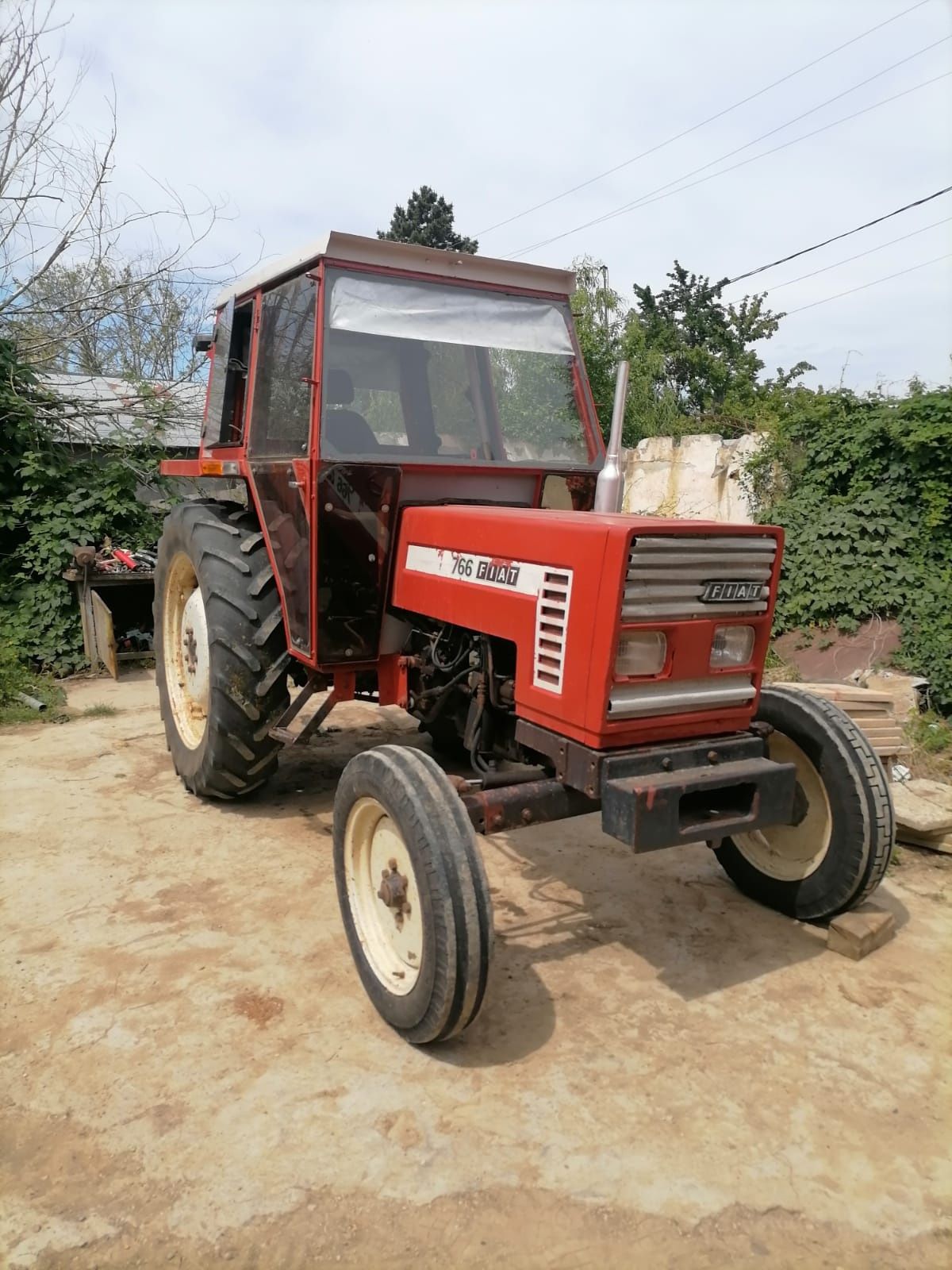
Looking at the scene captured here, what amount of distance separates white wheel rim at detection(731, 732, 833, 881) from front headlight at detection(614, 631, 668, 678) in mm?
962

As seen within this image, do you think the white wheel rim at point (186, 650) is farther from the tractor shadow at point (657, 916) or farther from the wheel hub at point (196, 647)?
the tractor shadow at point (657, 916)

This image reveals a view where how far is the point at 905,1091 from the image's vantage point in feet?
8.42

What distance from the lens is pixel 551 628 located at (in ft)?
9.12

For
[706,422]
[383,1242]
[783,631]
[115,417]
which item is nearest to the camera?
[383,1242]

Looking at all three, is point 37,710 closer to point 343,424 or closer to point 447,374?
point 343,424

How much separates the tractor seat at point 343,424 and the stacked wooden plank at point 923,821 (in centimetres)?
294

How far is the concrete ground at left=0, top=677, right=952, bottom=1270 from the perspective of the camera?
2066 mm

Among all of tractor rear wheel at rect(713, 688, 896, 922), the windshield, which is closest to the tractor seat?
the windshield

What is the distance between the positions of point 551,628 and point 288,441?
1707 mm

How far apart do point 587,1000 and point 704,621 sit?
1337 mm

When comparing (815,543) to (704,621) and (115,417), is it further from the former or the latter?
(115,417)

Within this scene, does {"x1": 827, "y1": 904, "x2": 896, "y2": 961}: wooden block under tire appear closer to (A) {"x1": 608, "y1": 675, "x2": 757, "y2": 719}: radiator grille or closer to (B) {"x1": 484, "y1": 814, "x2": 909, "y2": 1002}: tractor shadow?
(B) {"x1": 484, "y1": 814, "x2": 909, "y2": 1002}: tractor shadow

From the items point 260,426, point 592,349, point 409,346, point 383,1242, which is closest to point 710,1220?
point 383,1242

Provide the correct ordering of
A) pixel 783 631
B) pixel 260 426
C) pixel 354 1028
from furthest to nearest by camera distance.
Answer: pixel 783 631 < pixel 260 426 < pixel 354 1028
